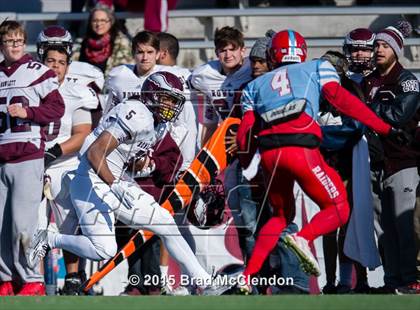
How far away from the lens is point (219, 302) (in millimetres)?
6668

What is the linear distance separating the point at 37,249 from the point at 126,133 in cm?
99

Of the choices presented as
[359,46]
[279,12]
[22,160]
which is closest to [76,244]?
[22,160]

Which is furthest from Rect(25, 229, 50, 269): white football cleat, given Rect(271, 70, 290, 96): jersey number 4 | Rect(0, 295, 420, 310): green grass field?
Rect(271, 70, 290, 96): jersey number 4

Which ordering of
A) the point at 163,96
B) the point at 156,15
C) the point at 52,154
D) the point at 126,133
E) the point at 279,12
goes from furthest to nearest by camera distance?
the point at 279,12
the point at 156,15
the point at 52,154
the point at 163,96
the point at 126,133

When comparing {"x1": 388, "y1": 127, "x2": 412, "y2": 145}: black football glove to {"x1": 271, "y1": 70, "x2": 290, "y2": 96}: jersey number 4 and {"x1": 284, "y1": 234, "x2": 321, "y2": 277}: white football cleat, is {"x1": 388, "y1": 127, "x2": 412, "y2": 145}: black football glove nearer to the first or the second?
{"x1": 271, "y1": 70, "x2": 290, "y2": 96}: jersey number 4

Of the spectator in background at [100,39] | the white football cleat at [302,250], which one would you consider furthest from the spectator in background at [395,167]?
the spectator in background at [100,39]

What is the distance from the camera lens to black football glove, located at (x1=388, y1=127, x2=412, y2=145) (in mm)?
7521

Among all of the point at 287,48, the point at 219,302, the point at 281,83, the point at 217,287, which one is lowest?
the point at 217,287

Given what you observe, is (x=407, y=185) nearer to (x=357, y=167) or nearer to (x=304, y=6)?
(x=357, y=167)

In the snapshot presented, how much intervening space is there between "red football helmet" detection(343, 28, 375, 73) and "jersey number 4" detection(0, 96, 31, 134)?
225 centimetres

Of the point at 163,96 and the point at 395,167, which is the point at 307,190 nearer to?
the point at 395,167

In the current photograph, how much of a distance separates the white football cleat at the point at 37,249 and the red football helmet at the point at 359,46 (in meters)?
2.43

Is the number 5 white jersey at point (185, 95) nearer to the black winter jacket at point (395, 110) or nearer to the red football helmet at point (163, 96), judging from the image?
the red football helmet at point (163, 96)

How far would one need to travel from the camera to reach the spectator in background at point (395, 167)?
783 cm
